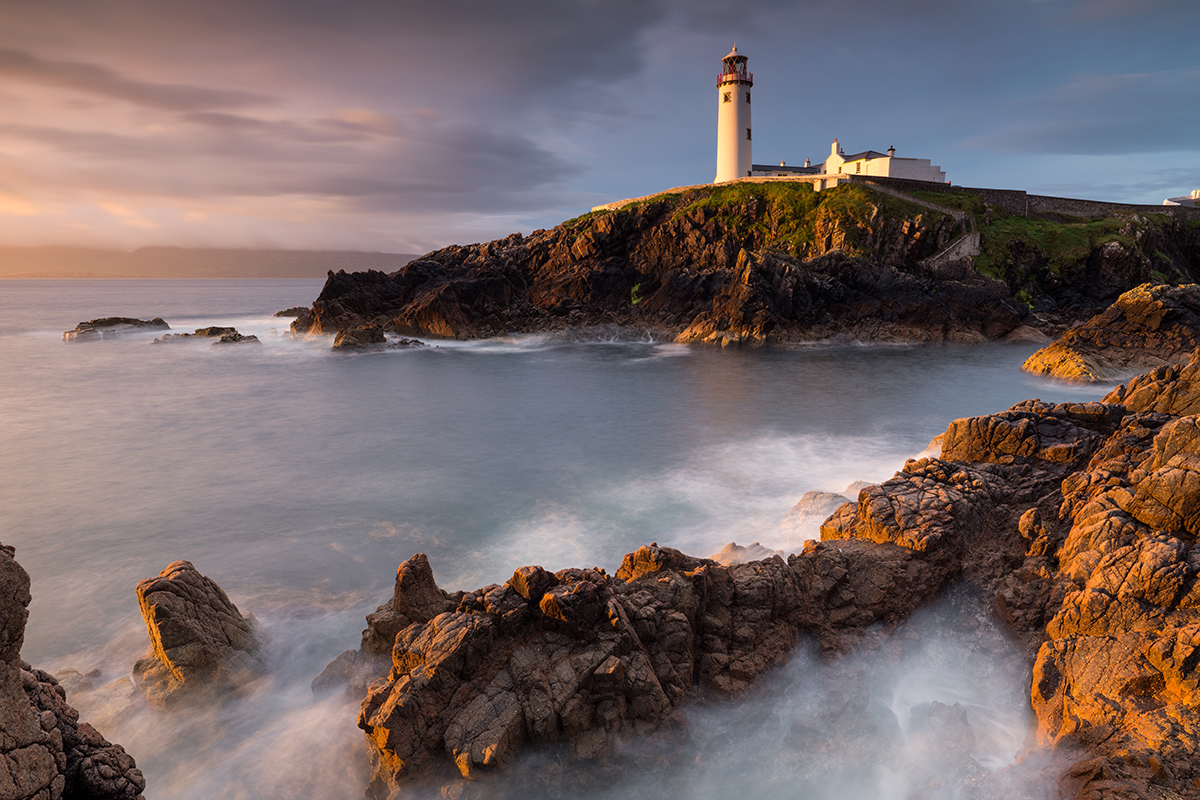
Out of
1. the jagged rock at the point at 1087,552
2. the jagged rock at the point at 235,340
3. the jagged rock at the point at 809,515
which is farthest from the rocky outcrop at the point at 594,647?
the jagged rock at the point at 235,340

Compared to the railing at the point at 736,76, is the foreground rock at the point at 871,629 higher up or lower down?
lower down

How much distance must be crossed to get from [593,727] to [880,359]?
38957 mm

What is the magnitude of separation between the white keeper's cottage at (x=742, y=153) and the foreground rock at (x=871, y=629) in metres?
62.5

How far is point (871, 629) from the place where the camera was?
9.20m

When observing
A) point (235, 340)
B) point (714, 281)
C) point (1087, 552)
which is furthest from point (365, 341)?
point (1087, 552)

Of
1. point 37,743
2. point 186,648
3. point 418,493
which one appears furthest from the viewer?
point 418,493

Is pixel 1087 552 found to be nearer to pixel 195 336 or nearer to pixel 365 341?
pixel 365 341

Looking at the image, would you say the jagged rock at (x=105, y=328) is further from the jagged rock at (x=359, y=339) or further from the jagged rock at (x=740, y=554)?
the jagged rock at (x=740, y=554)

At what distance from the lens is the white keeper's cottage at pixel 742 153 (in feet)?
218

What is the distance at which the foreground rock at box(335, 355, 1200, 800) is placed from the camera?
271 inches

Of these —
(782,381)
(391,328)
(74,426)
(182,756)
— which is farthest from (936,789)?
(391,328)

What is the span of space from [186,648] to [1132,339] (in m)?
42.5

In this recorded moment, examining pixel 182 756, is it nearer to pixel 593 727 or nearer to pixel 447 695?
pixel 447 695

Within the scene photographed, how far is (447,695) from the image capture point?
7.41 meters
